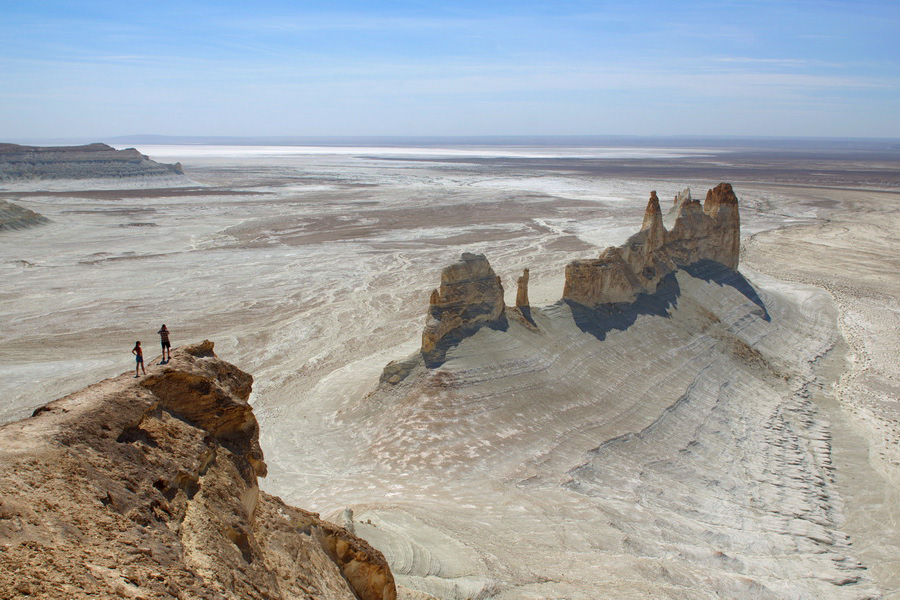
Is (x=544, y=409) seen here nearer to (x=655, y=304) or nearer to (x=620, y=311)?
(x=620, y=311)

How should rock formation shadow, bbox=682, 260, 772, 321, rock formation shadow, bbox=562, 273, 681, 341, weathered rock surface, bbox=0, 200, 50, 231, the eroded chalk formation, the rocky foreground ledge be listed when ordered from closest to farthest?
the rocky foreground ledge < the eroded chalk formation < rock formation shadow, bbox=562, 273, 681, 341 < rock formation shadow, bbox=682, 260, 772, 321 < weathered rock surface, bbox=0, 200, 50, 231

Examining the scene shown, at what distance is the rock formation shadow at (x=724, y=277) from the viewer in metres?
26.7

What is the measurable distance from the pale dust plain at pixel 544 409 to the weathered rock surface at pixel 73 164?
5539 centimetres

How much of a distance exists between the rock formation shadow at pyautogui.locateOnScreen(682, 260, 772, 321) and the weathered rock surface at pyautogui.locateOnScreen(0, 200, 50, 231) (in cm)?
5023

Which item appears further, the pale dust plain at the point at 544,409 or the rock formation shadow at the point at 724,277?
the rock formation shadow at the point at 724,277

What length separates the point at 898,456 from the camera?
16.6m

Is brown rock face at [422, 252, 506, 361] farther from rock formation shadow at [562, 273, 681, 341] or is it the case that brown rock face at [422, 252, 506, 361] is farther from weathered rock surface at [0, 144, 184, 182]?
weathered rock surface at [0, 144, 184, 182]

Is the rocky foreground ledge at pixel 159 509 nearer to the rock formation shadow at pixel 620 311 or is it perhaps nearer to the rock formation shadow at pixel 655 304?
the rock formation shadow at pixel 620 311

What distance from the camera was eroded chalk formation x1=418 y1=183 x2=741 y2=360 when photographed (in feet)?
56.9

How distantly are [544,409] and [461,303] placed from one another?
12.3 feet

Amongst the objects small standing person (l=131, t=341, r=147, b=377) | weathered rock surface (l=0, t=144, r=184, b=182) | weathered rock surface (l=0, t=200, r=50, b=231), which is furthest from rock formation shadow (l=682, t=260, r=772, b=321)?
weathered rock surface (l=0, t=144, r=184, b=182)

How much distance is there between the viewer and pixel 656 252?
24.8m

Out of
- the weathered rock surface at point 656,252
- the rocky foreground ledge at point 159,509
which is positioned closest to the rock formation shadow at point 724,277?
the weathered rock surface at point 656,252

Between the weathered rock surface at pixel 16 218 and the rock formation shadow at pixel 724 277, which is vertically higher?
the weathered rock surface at pixel 16 218
